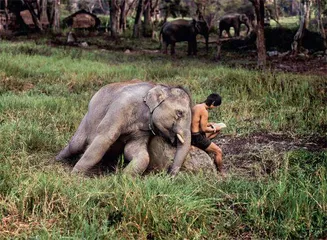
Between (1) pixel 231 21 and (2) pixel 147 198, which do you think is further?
(1) pixel 231 21

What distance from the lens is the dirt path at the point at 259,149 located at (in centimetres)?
538

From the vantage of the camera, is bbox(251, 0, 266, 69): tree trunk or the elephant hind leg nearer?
the elephant hind leg

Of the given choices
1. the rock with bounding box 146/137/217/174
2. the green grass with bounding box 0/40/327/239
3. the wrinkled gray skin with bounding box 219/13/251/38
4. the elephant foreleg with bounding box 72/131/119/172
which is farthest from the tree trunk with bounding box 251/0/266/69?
the wrinkled gray skin with bounding box 219/13/251/38

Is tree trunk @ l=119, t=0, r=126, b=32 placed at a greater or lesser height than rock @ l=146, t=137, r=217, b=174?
greater

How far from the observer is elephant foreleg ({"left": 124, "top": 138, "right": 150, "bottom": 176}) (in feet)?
16.0

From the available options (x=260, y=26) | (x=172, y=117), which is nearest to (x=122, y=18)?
(x=260, y=26)

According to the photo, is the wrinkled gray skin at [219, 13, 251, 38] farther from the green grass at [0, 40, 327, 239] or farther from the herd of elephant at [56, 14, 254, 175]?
the herd of elephant at [56, 14, 254, 175]

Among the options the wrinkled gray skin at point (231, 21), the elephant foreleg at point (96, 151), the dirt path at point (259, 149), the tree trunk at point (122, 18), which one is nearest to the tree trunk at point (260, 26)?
the dirt path at point (259, 149)

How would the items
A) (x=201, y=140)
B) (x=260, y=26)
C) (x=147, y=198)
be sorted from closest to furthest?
(x=147, y=198) → (x=201, y=140) → (x=260, y=26)

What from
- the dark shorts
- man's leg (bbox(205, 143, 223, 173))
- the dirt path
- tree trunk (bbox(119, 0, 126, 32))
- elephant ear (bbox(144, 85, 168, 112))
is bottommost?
the dirt path

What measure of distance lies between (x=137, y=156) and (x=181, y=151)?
41 centimetres

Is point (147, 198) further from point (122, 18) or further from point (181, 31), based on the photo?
point (122, 18)

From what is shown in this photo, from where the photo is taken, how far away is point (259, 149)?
19.9 feet

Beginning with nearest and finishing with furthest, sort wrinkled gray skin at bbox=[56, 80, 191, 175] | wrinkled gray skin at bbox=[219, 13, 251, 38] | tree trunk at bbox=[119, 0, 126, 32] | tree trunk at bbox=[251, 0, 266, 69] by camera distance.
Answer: wrinkled gray skin at bbox=[56, 80, 191, 175]
tree trunk at bbox=[251, 0, 266, 69]
wrinkled gray skin at bbox=[219, 13, 251, 38]
tree trunk at bbox=[119, 0, 126, 32]
